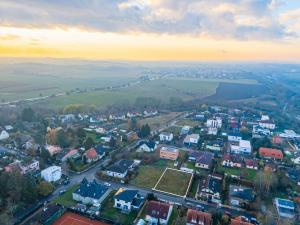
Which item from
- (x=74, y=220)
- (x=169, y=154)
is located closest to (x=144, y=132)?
(x=169, y=154)

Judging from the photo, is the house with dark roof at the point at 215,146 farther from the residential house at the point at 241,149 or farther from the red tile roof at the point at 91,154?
the red tile roof at the point at 91,154

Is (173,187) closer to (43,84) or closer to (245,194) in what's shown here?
(245,194)

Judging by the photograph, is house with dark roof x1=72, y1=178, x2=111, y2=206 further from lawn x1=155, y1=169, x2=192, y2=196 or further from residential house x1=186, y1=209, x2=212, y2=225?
residential house x1=186, y1=209, x2=212, y2=225

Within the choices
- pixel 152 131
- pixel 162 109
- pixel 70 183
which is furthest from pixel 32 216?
pixel 162 109

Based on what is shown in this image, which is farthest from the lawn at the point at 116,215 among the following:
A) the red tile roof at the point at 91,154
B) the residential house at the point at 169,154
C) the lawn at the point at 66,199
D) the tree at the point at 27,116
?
the tree at the point at 27,116

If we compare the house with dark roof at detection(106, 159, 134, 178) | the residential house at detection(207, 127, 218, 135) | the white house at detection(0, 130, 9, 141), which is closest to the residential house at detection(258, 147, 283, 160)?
the residential house at detection(207, 127, 218, 135)

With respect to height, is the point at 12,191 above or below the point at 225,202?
above
